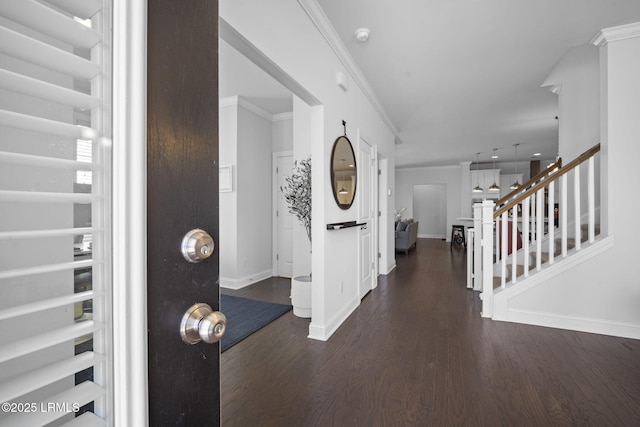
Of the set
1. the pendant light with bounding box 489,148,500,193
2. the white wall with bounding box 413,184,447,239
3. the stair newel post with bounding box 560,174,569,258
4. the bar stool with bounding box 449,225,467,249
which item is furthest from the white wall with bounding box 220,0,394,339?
the white wall with bounding box 413,184,447,239

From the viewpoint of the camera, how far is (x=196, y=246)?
493mm

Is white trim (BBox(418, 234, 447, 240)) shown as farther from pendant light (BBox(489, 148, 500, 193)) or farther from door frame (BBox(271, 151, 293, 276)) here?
door frame (BBox(271, 151, 293, 276))

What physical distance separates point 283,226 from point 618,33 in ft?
14.4

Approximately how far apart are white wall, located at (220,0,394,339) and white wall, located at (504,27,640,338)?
2.01 m

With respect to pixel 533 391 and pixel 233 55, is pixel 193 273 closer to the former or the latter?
pixel 533 391

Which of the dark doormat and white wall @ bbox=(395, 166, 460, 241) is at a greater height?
white wall @ bbox=(395, 166, 460, 241)

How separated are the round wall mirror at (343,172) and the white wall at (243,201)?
1.82 m

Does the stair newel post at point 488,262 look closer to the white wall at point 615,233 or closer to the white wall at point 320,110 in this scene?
the white wall at point 615,233

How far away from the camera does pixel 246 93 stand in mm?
4023

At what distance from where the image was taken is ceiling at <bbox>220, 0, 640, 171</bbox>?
7.70ft

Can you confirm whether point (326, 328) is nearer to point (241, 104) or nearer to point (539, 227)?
point (539, 227)

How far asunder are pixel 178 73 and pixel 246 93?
3.89m

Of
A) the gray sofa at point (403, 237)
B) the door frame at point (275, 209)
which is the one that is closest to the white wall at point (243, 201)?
the door frame at point (275, 209)

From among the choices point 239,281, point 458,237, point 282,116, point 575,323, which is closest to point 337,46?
point 282,116
